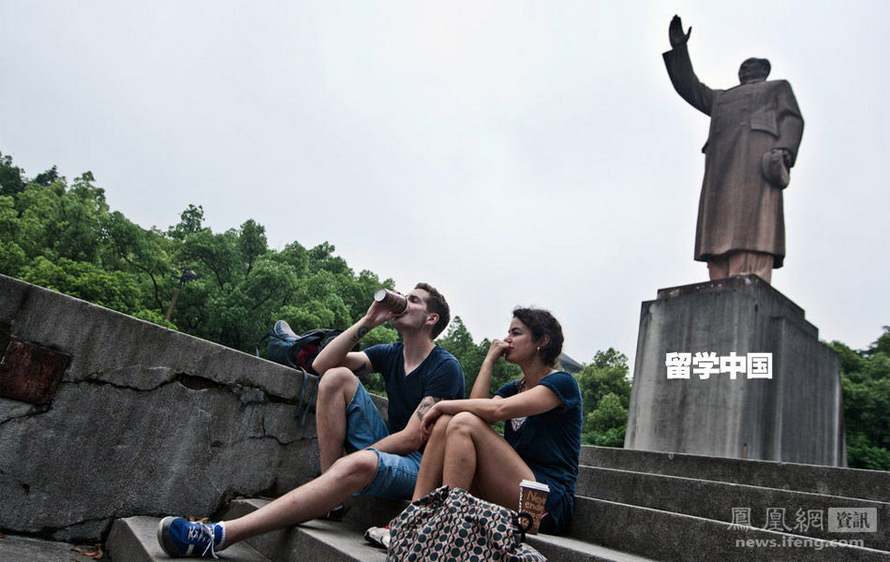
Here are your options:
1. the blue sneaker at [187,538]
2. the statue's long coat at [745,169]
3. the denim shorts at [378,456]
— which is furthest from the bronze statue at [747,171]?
the blue sneaker at [187,538]

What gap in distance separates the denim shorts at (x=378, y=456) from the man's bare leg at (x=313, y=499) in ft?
0.37

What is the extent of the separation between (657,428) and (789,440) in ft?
4.36

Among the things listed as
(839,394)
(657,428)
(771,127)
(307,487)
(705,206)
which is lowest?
(307,487)

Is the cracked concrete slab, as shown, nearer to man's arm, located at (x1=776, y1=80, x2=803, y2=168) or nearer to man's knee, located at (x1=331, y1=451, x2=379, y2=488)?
man's knee, located at (x1=331, y1=451, x2=379, y2=488)

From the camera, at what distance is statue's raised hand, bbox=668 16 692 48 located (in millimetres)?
7949

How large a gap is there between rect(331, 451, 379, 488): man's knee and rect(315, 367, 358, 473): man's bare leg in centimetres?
51

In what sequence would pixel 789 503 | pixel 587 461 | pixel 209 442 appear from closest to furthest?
pixel 789 503 < pixel 209 442 < pixel 587 461

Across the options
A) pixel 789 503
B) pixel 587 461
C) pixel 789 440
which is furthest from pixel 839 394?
pixel 789 503

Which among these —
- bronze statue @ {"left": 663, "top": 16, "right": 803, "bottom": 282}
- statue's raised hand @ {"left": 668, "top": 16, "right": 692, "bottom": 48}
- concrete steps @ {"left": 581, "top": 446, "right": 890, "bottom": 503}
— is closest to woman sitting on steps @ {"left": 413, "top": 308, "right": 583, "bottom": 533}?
concrete steps @ {"left": 581, "top": 446, "right": 890, "bottom": 503}

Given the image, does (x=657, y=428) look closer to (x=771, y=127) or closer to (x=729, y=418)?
(x=729, y=418)

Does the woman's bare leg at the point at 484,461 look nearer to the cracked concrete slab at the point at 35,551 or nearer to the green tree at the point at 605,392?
the cracked concrete slab at the point at 35,551

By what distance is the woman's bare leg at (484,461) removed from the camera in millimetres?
2406

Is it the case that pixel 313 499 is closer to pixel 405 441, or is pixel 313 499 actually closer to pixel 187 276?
pixel 405 441

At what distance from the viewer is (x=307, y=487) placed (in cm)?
250
